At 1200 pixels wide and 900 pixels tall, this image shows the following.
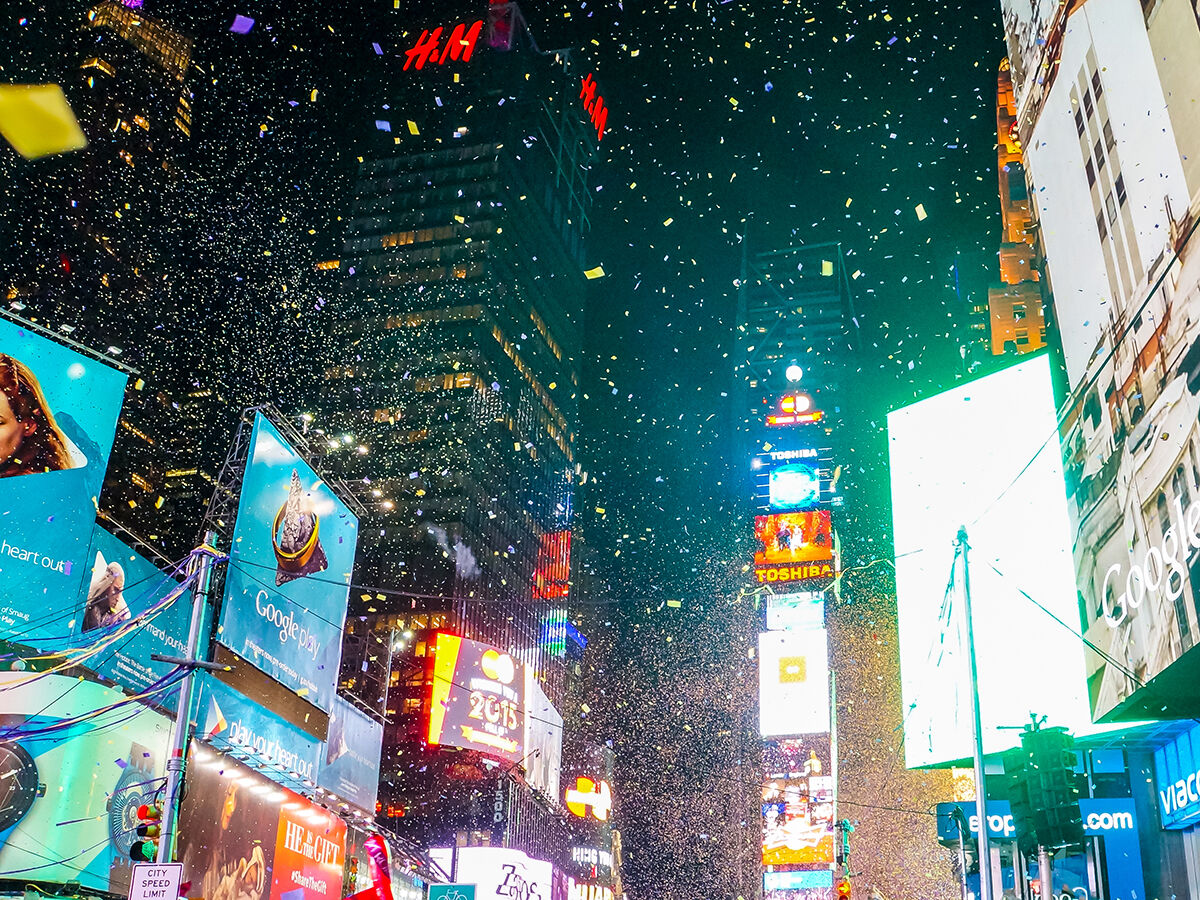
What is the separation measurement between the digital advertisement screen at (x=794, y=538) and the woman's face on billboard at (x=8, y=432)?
68.7 metres

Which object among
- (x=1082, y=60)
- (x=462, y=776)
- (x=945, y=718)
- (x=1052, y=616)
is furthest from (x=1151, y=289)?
(x=462, y=776)

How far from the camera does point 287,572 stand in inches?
866

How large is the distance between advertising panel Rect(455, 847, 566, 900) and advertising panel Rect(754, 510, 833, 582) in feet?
137

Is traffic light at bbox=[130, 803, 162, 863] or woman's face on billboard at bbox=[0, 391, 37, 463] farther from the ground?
woman's face on billboard at bbox=[0, 391, 37, 463]

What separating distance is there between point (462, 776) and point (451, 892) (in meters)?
65.9

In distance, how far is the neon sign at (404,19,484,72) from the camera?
137 metres

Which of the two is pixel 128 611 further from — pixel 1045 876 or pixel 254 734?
pixel 1045 876

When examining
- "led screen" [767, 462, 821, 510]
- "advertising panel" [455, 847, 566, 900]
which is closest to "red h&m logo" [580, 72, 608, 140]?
"led screen" [767, 462, 821, 510]

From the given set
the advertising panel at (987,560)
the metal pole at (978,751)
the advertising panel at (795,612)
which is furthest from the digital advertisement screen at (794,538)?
the metal pole at (978,751)

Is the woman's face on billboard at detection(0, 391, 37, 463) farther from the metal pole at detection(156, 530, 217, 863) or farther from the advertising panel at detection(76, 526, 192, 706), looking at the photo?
the metal pole at detection(156, 530, 217, 863)

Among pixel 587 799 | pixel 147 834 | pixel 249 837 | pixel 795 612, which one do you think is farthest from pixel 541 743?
pixel 147 834

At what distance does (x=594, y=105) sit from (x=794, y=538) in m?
96.2

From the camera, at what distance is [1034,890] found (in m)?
19.6

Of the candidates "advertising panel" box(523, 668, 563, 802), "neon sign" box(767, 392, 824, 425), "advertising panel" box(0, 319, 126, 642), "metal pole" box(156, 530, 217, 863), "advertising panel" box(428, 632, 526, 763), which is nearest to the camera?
"metal pole" box(156, 530, 217, 863)
